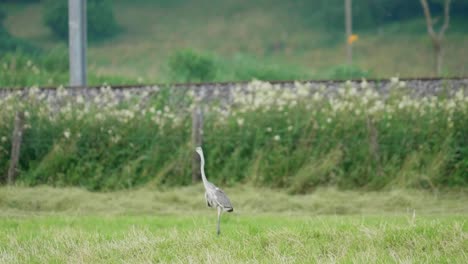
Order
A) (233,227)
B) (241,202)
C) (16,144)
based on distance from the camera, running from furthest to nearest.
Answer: (16,144) → (241,202) → (233,227)

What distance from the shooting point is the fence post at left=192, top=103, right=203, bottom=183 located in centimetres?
1894

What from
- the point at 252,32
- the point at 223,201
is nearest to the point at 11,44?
the point at 252,32

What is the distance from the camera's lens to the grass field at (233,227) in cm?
1034

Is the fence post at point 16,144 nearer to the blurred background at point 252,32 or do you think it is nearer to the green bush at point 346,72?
the green bush at point 346,72

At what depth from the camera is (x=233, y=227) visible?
1289cm

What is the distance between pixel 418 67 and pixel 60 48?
74.8 feet

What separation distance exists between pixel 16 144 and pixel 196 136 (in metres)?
3.75

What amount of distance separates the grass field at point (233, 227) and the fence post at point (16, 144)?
A: 1280mm

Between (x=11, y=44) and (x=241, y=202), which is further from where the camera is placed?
(x=11, y=44)

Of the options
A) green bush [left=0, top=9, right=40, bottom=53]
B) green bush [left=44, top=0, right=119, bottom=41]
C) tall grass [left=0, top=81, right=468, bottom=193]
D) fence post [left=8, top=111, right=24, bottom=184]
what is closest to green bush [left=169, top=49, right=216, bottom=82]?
green bush [left=0, top=9, right=40, bottom=53]

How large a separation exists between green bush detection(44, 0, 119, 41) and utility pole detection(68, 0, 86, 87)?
101ft

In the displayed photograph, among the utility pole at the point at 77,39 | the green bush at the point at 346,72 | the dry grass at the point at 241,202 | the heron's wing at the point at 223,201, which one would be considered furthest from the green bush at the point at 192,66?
the heron's wing at the point at 223,201

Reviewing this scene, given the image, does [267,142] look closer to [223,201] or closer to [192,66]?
[223,201]

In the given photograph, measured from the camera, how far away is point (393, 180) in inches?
717
